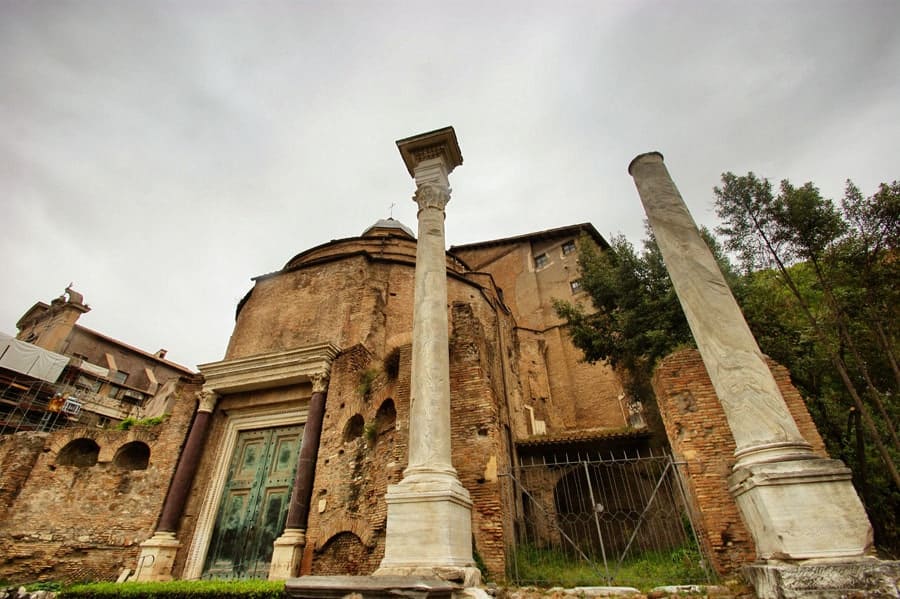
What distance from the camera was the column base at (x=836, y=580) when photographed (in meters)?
3.10

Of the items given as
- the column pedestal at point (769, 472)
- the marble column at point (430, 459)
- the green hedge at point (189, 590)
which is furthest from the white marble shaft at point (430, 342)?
the column pedestal at point (769, 472)

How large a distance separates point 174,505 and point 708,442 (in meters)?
10.5

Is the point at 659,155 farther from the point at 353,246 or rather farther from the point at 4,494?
the point at 4,494

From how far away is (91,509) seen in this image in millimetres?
10445

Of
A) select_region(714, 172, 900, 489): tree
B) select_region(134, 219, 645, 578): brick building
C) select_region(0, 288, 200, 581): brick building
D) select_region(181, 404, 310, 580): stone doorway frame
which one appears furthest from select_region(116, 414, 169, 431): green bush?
select_region(714, 172, 900, 489): tree

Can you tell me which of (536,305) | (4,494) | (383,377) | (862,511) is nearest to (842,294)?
(862,511)

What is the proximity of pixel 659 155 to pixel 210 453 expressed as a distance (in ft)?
36.9

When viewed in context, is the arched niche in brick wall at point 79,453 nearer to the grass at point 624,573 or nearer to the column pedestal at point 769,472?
the grass at point 624,573

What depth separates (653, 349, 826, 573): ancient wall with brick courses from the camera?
18.0ft

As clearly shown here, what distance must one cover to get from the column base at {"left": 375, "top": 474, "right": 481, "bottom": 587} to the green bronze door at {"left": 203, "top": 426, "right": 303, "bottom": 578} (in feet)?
18.5

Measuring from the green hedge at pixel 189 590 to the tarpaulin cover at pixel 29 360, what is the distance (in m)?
21.3

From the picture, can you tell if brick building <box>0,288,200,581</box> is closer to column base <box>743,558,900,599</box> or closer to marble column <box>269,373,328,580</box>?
marble column <box>269,373,328,580</box>

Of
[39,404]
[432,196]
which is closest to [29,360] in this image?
[39,404]

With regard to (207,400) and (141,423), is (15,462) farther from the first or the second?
(207,400)
